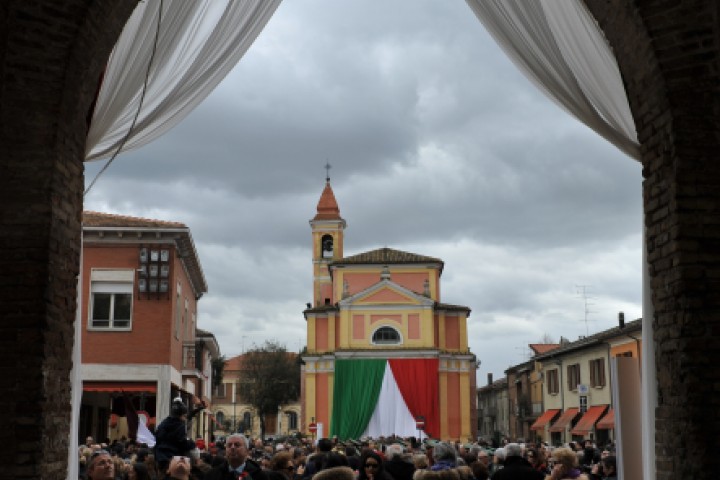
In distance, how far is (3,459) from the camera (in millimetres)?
4754

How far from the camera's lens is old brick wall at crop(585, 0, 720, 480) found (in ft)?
16.3

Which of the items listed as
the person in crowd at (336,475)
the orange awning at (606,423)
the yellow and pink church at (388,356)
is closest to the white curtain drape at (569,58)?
the person in crowd at (336,475)

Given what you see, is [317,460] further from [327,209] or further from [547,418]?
[327,209]

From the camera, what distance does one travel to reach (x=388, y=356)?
48.0m

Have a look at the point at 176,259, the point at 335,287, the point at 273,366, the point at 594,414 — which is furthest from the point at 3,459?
the point at 273,366

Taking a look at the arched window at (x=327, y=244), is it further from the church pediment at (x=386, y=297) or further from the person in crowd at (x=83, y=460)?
the person in crowd at (x=83, y=460)

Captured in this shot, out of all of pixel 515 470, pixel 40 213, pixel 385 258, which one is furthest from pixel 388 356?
pixel 40 213

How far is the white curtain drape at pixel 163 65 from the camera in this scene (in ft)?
19.8

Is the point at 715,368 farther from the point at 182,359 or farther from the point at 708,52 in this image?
the point at 182,359

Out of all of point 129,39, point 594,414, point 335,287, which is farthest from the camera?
point 335,287

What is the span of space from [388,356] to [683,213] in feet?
142

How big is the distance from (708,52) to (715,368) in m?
1.98

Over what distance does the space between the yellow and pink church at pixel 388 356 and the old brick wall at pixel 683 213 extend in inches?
1549

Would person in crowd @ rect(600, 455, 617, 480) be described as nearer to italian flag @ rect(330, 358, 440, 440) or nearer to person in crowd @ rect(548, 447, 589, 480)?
person in crowd @ rect(548, 447, 589, 480)
